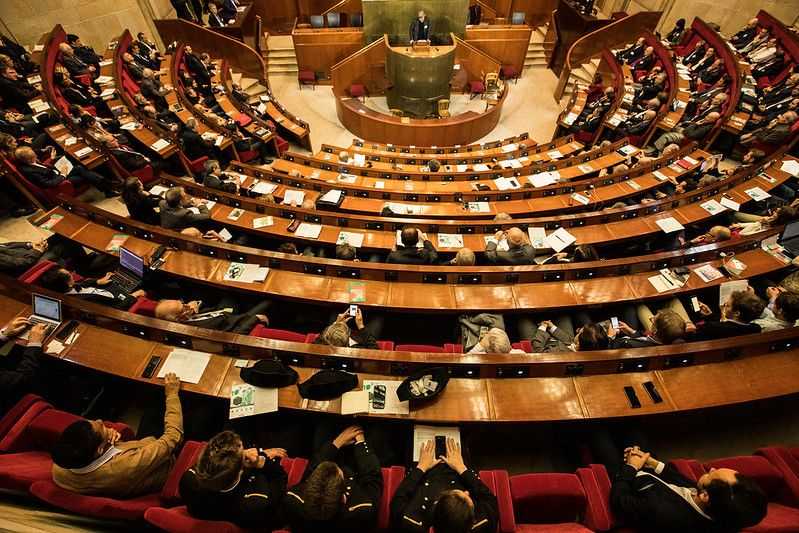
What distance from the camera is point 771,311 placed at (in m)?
3.42

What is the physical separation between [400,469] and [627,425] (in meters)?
1.90

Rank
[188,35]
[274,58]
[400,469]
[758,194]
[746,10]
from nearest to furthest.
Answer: [400,469]
[758,194]
[746,10]
[188,35]
[274,58]

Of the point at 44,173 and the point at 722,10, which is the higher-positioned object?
the point at 722,10

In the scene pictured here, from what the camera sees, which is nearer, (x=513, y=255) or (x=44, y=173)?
(x=513, y=255)

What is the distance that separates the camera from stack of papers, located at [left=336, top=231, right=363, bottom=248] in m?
4.65

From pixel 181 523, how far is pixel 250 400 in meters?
0.90

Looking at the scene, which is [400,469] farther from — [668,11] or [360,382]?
[668,11]

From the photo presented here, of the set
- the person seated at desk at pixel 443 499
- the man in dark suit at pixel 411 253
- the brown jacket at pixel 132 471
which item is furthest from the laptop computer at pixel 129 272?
the person seated at desk at pixel 443 499

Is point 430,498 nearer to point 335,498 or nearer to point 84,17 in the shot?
point 335,498

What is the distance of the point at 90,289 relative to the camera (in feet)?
12.2

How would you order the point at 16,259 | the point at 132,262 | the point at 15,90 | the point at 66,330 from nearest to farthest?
the point at 66,330
the point at 16,259
the point at 132,262
the point at 15,90

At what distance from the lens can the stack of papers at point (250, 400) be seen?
9.29 ft

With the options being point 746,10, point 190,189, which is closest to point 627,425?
point 190,189

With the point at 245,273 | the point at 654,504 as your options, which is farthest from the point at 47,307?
the point at 654,504
